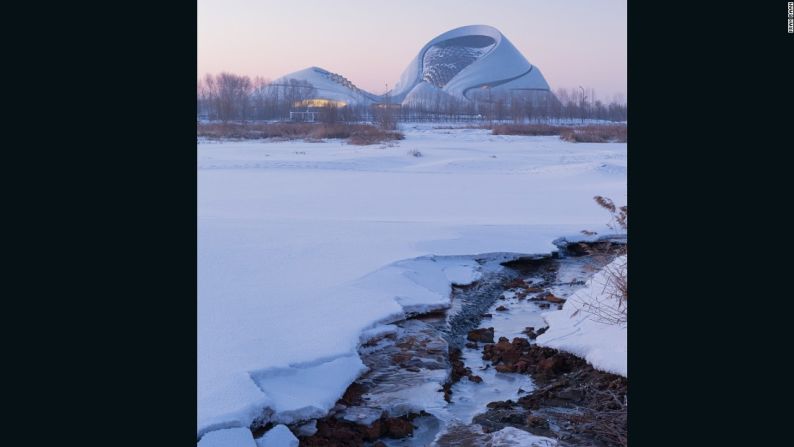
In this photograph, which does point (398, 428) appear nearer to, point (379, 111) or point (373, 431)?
point (373, 431)

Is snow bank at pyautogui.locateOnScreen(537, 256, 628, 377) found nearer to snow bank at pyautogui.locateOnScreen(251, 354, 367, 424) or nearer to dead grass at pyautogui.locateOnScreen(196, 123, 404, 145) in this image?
snow bank at pyautogui.locateOnScreen(251, 354, 367, 424)

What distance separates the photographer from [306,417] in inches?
166

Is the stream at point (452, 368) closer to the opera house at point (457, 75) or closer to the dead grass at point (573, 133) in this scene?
the dead grass at point (573, 133)

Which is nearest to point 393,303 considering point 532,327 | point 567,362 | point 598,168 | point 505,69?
point 532,327

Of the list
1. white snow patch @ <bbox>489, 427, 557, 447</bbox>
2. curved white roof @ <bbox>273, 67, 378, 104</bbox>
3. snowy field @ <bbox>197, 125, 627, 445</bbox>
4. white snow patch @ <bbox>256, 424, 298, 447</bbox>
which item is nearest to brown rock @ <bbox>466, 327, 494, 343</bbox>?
snowy field @ <bbox>197, 125, 627, 445</bbox>

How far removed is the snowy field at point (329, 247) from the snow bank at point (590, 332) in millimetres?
1083

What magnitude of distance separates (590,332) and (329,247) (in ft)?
12.0

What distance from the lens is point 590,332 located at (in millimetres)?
5762

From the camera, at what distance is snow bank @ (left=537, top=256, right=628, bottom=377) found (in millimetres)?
5203

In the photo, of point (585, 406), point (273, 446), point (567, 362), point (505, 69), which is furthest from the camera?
point (505, 69)

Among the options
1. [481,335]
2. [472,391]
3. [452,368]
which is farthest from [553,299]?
[472,391]

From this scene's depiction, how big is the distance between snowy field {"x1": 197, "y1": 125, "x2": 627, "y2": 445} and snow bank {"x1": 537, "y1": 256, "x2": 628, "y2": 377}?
1083 mm

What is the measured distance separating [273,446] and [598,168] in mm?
16155
